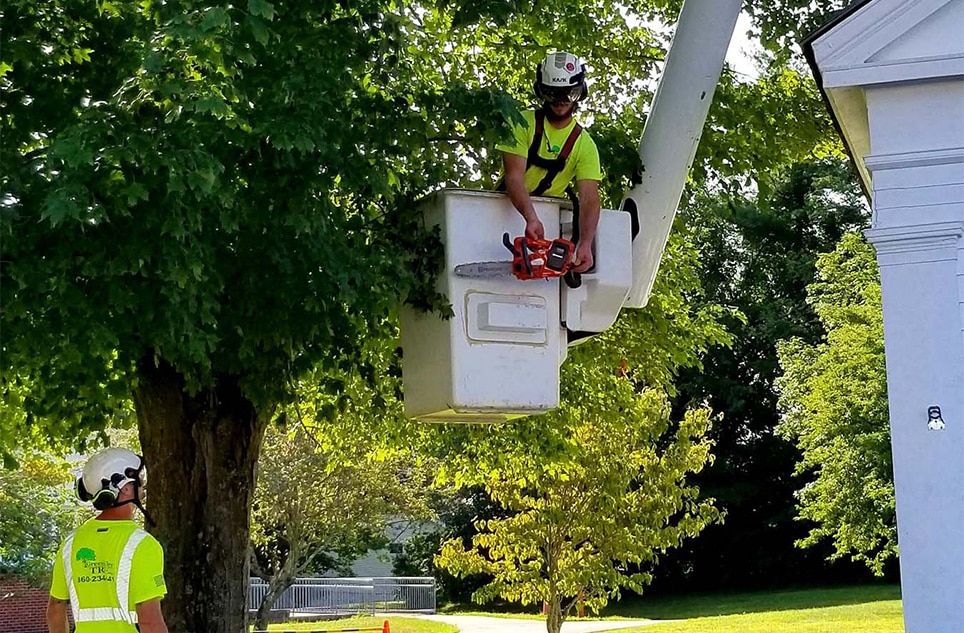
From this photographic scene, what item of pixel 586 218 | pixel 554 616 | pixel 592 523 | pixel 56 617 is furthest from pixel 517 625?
pixel 56 617

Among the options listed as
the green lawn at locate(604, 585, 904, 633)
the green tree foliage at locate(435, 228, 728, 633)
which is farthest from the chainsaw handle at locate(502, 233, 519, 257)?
the green lawn at locate(604, 585, 904, 633)

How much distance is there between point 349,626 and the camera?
86.7ft

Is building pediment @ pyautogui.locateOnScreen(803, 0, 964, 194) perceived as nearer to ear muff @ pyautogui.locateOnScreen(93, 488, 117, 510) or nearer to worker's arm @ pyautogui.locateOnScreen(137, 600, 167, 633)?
ear muff @ pyautogui.locateOnScreen(93, 488, 117, 510)

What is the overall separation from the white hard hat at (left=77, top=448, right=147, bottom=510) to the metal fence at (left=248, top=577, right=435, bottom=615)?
90.4 feet

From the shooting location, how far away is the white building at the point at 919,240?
6.56 m

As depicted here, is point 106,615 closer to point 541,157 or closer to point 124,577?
point 124,577

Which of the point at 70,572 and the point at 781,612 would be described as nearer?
the point at 70,572

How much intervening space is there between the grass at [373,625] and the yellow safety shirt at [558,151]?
2013 centimetres

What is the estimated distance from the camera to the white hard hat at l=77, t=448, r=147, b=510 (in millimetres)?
5160

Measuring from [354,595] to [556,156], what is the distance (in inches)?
1143

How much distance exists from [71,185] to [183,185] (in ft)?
1.37

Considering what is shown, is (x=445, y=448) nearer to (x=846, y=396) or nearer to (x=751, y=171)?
(x=751, y=171)

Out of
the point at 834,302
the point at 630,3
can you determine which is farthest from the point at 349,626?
the point at 630,3

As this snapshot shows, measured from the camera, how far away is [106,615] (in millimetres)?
5066
